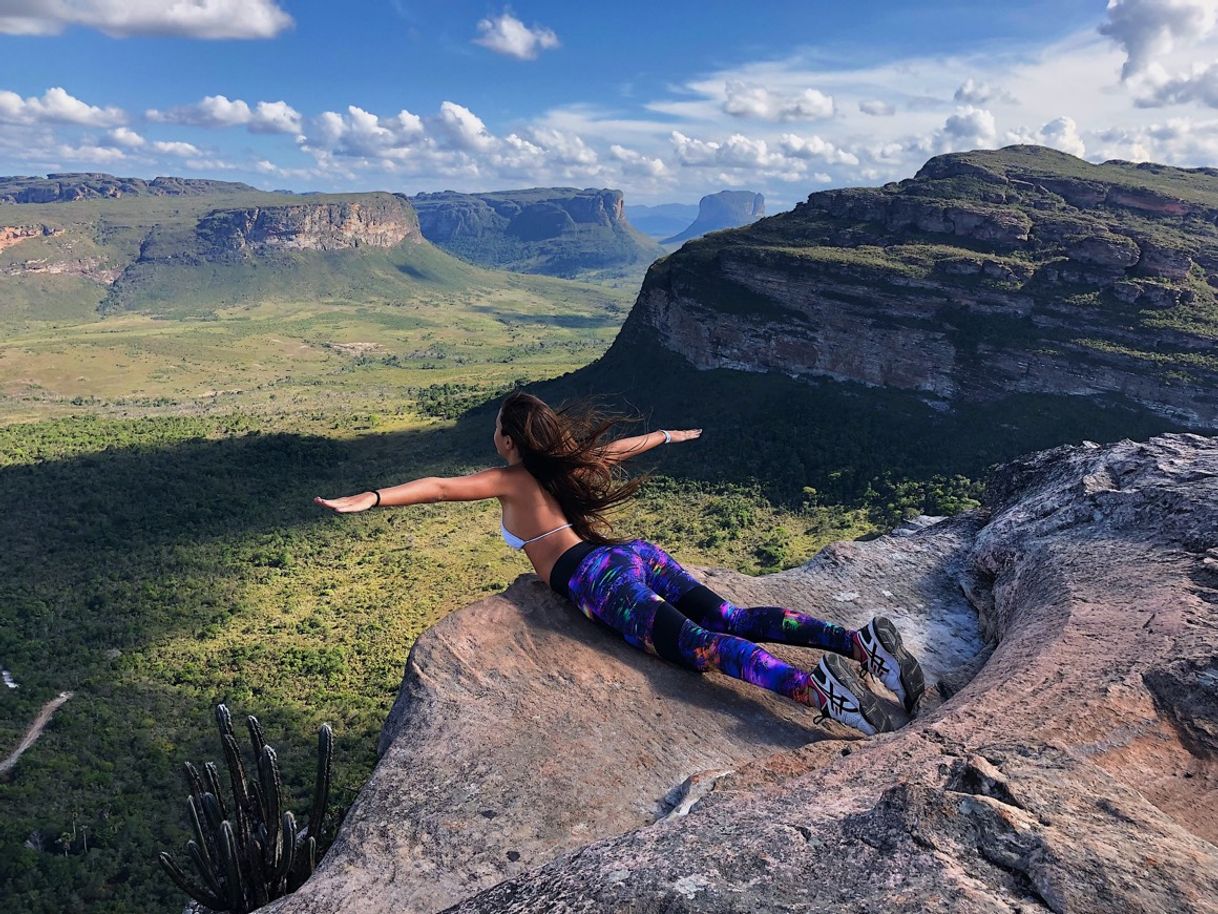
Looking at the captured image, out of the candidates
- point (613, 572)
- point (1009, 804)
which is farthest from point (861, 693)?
point (613, 572)

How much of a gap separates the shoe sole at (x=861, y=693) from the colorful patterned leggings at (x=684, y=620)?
0.28 metres

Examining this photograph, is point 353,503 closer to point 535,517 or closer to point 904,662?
point 535,517

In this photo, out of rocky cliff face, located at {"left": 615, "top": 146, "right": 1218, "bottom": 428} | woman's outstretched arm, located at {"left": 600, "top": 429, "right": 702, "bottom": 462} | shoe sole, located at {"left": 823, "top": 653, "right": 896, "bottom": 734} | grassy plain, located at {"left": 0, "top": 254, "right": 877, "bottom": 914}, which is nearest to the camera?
shoe sole, located at {"left": 823, "top": 653, "right": 896, "bottom": 734}

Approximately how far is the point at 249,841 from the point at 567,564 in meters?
2.93

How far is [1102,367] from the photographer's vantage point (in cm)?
4247

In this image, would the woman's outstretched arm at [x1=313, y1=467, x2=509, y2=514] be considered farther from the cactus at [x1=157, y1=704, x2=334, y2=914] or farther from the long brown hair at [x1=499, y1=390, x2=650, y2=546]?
the cactus at [x1=157, y1=704, x2=334, y2=914]

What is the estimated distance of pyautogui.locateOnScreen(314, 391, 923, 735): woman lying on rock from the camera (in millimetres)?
5387

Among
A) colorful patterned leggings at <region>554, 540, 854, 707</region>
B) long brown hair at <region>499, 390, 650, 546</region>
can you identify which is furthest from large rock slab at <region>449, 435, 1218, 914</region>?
long brown hair at <region>499, 390, 650, 546</region>

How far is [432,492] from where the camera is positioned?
5.51m

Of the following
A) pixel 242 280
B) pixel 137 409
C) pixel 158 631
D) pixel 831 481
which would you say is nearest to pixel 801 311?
pixel 831 481

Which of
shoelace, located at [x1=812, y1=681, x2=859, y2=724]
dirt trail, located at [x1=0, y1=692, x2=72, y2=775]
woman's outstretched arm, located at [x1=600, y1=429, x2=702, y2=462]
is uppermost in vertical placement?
woman's outstretched arm, located at [x1=600, y1=429, x2=702, y2=462]

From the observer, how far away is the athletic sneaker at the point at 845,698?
4.92 metres

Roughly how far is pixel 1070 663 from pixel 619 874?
11.2ft

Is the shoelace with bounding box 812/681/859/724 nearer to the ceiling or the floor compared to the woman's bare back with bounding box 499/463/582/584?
nearer to the floor
